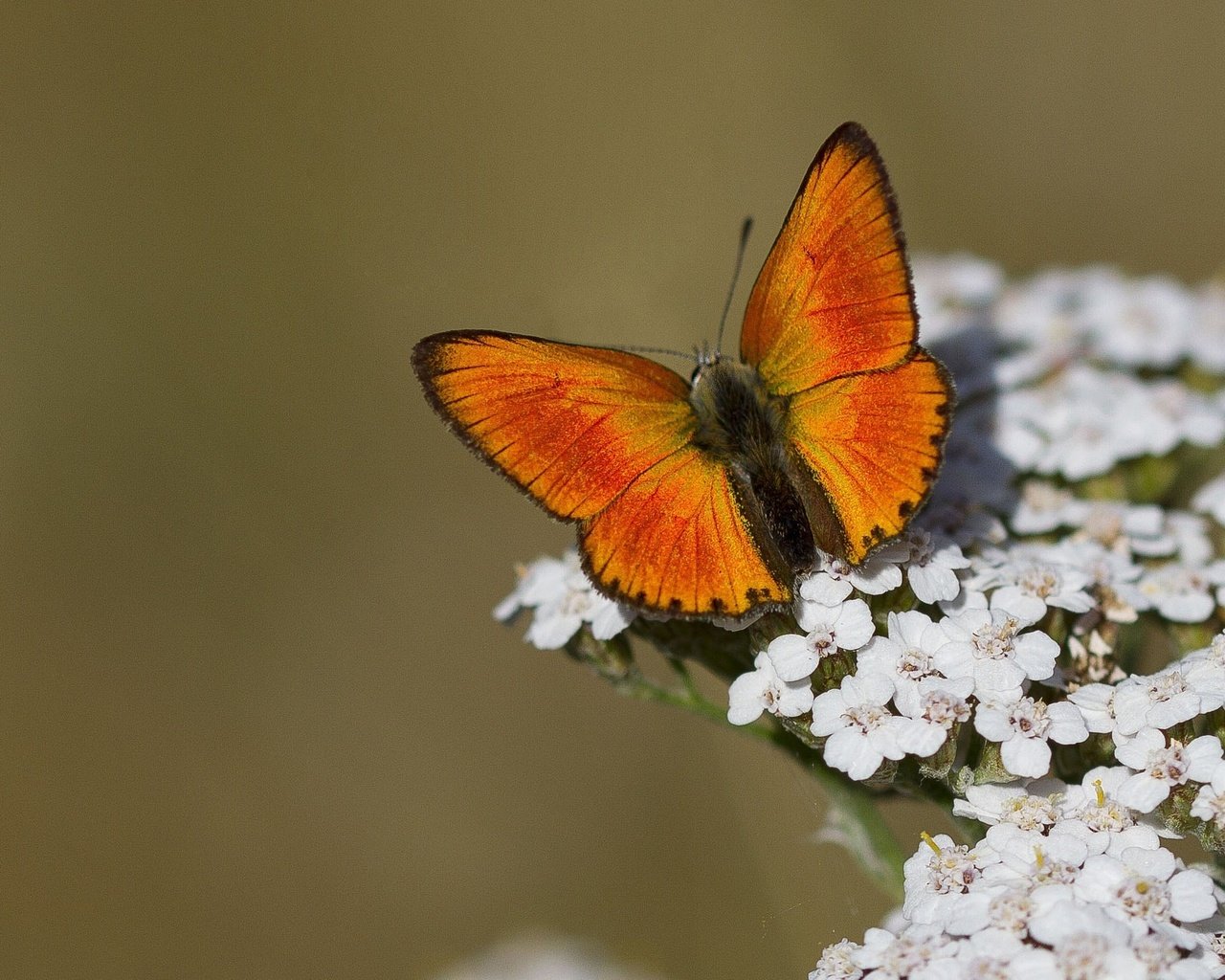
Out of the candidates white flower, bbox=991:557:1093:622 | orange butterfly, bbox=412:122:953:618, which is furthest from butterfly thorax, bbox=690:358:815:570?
white flower, bbox=991:557:1093:622

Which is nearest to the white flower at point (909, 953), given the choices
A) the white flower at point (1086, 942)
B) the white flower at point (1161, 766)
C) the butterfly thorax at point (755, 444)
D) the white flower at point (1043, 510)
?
the white flower at point (1086, 942)

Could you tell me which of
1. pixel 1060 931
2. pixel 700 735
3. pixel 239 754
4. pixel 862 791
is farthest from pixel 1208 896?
pixel 239 754

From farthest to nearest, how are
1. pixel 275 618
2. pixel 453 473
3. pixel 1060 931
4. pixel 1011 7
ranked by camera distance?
pixel 1011 7, pixel 453 473, pixel 275 618, pixel 1060 931

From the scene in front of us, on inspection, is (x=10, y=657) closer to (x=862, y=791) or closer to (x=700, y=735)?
(x=700, y=735)

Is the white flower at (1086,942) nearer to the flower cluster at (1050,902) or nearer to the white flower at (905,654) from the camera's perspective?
the flower cluster at (1050,902)

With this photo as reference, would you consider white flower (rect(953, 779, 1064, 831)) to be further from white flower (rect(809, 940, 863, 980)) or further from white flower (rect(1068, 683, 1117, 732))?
white flower (rect(809, 940, 863, 980))

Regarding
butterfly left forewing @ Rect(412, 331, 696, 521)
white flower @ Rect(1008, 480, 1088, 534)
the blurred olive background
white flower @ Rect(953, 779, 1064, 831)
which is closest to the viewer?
white flower @ Rect(953, 779, 1064, 831)
